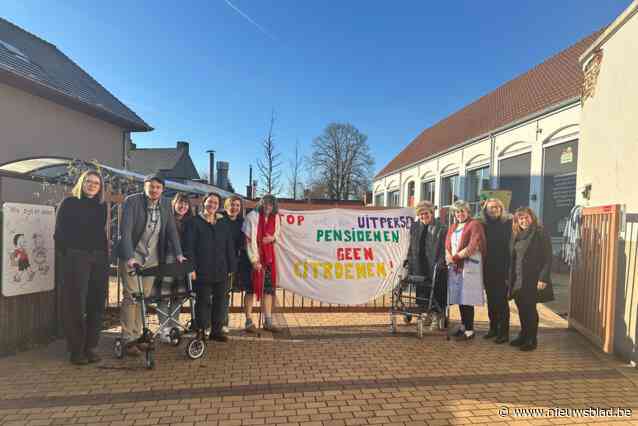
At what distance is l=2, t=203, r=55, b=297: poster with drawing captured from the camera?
4184mm

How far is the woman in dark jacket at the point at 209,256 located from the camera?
4.53 metres

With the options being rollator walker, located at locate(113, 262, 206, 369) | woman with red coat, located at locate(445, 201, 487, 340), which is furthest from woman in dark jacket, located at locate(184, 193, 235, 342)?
woman with red coat, located at locate(445, 201, 487, 340)

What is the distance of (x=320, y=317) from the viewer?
6262mm

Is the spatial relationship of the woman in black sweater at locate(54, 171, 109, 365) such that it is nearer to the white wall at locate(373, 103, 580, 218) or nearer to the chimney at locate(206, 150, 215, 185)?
the white wall at locate(373, 103, 580, 218)

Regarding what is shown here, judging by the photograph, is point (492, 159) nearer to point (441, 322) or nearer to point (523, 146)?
point (523, 146)

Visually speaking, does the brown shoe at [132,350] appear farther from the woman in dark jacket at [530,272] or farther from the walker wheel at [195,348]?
the woman in dark jacket at [530,272]

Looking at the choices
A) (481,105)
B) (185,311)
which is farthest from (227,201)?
(481,105)

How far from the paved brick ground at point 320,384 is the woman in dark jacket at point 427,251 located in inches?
30.0

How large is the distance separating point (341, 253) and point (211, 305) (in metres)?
2.14

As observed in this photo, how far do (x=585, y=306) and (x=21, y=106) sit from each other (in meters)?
14.1

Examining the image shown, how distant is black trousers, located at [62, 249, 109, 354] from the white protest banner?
2.44 m

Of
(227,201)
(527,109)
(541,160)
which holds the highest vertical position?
(527,109)

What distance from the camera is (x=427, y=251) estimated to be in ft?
17.8

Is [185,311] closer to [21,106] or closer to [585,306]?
[585,306]
